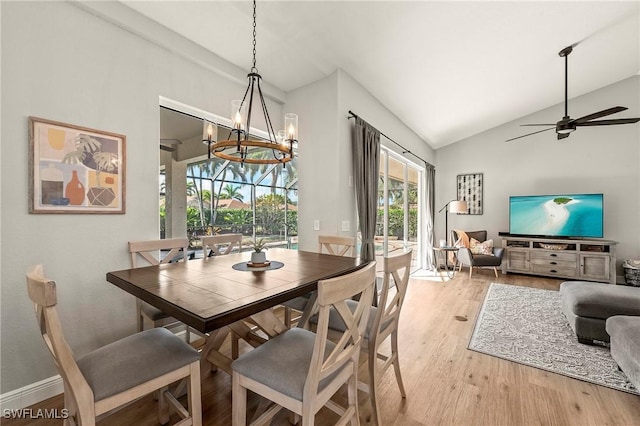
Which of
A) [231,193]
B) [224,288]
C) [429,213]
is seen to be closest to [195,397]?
[224,288]

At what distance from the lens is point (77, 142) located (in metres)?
1.83

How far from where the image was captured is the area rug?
6.72 feet

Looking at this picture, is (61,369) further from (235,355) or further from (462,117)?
(462,117)

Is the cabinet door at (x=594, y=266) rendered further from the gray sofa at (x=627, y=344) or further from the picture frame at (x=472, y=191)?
the gray sofa at (x=627, y=344)

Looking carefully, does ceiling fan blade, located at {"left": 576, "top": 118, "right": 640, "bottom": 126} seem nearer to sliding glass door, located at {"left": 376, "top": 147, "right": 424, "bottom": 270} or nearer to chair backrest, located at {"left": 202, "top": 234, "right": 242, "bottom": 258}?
sliding glass door, located at {"left": 376, "top": 147, "right": 424, "bottom": 270}

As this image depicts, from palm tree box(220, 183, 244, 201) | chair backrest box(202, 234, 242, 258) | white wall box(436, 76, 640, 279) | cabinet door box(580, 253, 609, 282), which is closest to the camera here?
chair backrest box(202, 234, 242, 258)

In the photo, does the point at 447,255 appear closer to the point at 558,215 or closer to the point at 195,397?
the point at 558,215

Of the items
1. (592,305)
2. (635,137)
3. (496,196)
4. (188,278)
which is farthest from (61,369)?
(635,137)

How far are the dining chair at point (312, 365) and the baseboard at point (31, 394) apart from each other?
1571mm

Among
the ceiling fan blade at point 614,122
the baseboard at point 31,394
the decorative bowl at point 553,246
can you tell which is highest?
the ceiling fan blade at point 614,122

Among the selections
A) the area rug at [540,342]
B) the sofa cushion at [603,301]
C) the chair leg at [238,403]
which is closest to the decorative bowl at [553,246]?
the area rug at [540,342]

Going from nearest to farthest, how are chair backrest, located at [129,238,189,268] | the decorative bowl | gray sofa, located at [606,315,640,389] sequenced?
gray sofa, located at [606,315,640,389], chair backrest, located at [129,238,189,268], the decorative bowl

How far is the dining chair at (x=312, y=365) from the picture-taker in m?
0.99

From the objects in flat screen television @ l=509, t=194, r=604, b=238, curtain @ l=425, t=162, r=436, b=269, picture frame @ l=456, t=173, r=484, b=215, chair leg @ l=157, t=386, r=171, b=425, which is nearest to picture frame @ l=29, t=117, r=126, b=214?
chair leg @ l=157, t=386, r=171, b=425
